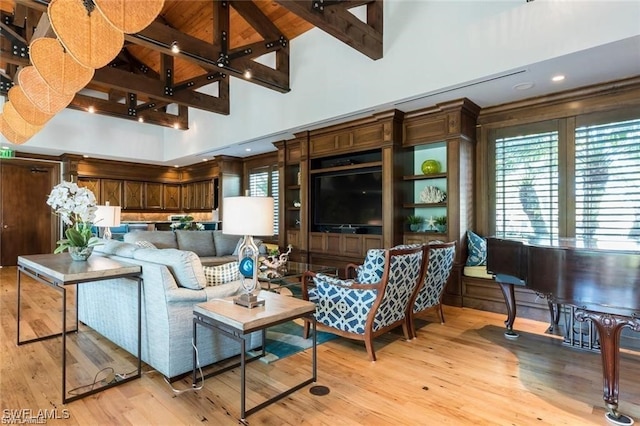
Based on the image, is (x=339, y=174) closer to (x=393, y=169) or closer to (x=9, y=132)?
(x=393, y=169)

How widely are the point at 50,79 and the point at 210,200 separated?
678 centimetres

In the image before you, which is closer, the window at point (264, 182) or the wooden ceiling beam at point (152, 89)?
the wooden ceiling beam at point (152, 89)

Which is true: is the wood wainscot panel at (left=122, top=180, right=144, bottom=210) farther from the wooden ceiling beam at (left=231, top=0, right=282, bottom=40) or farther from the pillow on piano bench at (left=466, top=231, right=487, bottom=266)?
the pillow on piano bench at (left=466, top=231, right=487, bottom=266)

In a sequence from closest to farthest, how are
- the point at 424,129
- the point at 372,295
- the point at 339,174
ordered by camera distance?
the point at 372,295, the point at 424,129, the point at 339,174

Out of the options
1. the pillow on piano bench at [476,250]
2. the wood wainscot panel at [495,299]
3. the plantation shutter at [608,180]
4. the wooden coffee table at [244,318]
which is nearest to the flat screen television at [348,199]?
the pillow on piano bench at [476,250]

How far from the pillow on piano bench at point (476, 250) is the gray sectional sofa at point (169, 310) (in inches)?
121

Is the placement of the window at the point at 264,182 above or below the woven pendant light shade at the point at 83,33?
below

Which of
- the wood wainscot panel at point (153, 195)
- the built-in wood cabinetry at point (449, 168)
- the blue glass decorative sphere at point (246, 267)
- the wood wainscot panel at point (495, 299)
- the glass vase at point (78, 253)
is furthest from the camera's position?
the wood wainscot panel at point (153, 195)

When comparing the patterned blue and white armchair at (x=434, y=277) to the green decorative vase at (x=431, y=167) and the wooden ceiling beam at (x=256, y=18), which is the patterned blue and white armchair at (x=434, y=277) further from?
the wooden ceiling beam at (x=256, y=18)

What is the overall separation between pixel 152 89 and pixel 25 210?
524cm

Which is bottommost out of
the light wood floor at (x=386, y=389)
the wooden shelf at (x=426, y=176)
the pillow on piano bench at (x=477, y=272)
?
the light wood floor at (x=386, y=389)

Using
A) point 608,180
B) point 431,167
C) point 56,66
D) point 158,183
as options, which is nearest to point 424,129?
point 431,167

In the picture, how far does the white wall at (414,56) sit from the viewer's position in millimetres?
3094

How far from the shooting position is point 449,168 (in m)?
4.55
